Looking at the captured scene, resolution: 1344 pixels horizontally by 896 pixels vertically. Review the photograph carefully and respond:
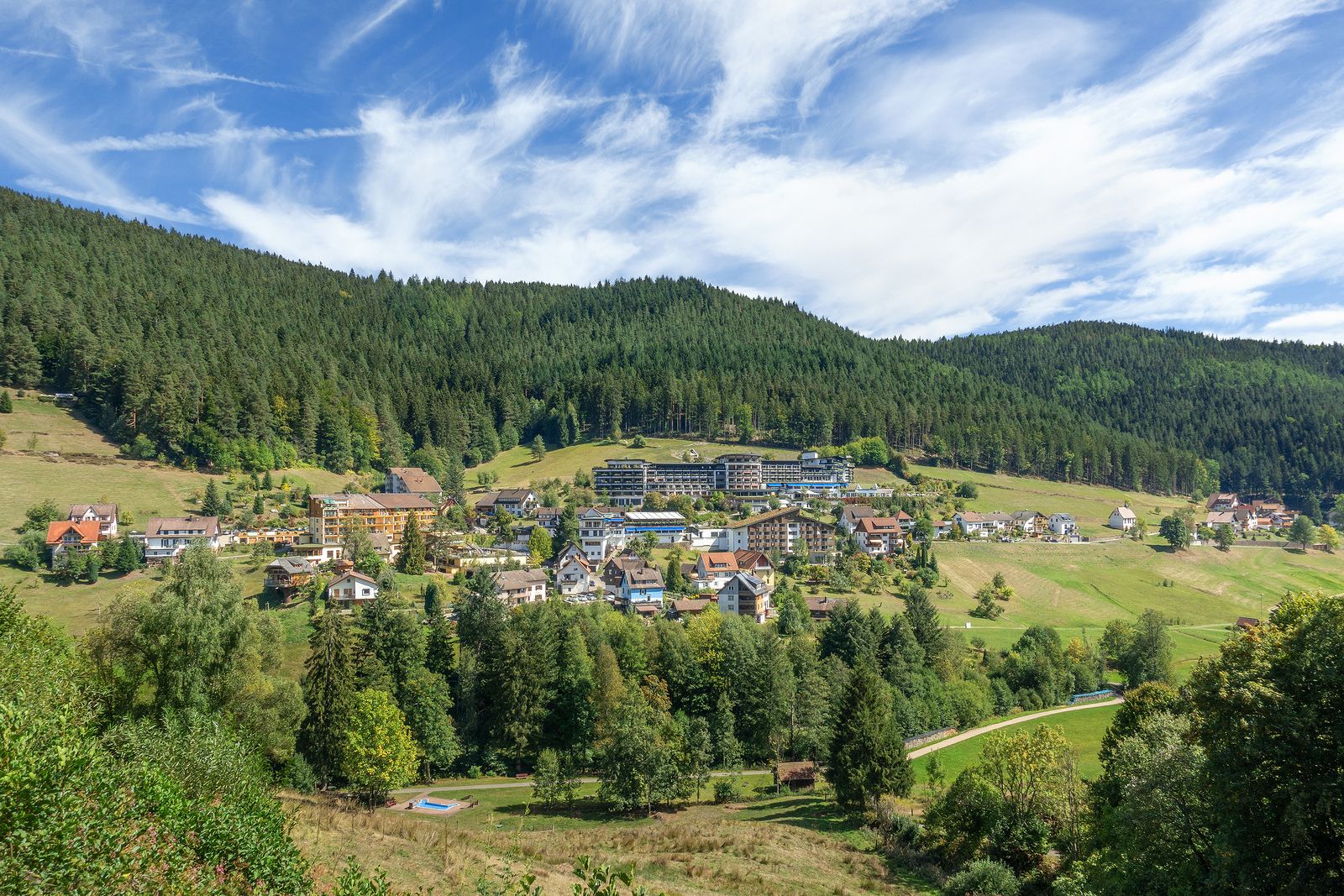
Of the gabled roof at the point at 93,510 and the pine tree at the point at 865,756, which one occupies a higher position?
the gabled roof at the point at 93,510

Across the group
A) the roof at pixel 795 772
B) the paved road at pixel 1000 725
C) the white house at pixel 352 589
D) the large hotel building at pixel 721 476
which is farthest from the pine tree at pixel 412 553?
the paved road at pixel 1000 725

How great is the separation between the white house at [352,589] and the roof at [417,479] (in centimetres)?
4174

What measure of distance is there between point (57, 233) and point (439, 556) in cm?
14920

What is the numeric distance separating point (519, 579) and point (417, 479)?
4378 centimetres

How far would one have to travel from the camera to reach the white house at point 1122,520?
12319 centimetres

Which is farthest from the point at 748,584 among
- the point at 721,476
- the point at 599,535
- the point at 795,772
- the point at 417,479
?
the point at 417,479

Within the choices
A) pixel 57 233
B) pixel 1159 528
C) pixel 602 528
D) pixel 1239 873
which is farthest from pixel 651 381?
pixel 1239 873

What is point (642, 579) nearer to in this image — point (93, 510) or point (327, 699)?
point (327, 699)

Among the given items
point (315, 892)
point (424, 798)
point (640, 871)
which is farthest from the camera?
point (424, 798)

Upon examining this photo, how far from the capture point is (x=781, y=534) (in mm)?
97812

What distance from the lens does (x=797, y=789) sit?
1887 inches

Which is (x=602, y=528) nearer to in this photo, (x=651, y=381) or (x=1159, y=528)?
(x=651, y=381)

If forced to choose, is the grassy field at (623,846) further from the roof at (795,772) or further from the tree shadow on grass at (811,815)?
the roof at (795,772)

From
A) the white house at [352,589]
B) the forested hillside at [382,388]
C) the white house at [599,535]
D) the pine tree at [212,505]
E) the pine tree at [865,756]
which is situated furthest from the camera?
the forested hillside at [382,388]
